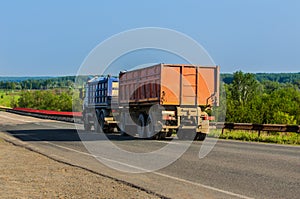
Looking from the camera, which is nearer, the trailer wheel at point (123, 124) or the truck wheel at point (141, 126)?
the truck wheel at point (141, 126)

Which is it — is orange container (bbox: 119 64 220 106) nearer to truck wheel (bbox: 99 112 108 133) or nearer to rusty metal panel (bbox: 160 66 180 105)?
rusty metal panel (bbox: 160 66 180 105)

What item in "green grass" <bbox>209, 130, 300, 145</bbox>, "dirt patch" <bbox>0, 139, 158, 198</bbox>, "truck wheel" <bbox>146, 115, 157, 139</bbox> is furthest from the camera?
"green grass" <bbox>209, 130, 300, 145</bbox>

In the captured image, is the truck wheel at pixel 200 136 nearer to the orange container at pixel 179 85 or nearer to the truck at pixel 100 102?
the orange container at pixel 179 85

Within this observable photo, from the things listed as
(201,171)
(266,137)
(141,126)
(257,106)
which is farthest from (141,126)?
(257,106)

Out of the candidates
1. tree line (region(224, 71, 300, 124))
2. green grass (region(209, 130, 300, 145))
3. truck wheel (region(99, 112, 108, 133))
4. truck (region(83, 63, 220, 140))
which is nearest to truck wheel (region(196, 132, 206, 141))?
truck (region(83, 63, 220, 140))

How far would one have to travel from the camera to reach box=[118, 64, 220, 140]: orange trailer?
21.5 m

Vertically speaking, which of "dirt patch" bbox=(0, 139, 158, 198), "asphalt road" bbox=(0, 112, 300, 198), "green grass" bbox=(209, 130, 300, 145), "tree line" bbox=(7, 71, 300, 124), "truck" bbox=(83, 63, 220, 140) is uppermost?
"tree line" bbox=(7, 71, 300, 124)

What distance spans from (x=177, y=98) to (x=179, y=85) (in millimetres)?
569

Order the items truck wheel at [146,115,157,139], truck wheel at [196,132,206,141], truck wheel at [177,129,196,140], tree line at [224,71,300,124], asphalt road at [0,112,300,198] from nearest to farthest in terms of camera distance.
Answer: asphalt road at [0,112,300,198], truck wheel at [146,115,157,139], truck wheel at [196,132,206,141], truck wheel at [177,129,196,140], tree line at [224,71,300,124]

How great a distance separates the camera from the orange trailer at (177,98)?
21.5 metres

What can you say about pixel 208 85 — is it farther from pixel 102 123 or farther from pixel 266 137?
pixel 102 123

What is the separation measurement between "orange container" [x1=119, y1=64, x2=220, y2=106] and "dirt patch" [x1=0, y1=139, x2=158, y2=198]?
27.2 ft

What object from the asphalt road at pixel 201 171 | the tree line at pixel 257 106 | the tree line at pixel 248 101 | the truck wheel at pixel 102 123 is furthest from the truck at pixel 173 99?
the tree line at pixel 257 106

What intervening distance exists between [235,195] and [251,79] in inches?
5106
